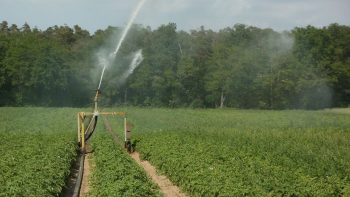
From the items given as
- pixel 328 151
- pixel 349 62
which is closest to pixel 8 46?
pixel 349 62

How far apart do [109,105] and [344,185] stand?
72.7 metres

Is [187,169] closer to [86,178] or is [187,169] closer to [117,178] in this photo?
[117,178]

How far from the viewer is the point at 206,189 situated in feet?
45.5

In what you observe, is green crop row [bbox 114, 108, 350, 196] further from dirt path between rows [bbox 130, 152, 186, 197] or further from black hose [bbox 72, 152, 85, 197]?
black hose [bbox 72, 152, 85, 197]

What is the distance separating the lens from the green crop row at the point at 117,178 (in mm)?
13539

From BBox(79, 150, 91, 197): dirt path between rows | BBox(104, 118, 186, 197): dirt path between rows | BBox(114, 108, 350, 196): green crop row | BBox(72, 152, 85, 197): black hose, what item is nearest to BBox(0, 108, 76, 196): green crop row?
BBox(72, 152, 85, 197): black hose

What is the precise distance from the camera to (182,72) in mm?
87562

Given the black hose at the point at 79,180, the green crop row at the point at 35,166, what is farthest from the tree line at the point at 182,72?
the black hose at the point at 79,180

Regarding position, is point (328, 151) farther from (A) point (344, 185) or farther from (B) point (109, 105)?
(B) point (109, 105)

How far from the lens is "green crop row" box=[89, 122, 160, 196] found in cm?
1354

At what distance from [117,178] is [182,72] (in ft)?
238

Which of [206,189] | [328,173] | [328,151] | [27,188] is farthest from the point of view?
[328,151]

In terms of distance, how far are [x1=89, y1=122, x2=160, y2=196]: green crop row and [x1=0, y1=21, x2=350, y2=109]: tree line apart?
5748 centimetres

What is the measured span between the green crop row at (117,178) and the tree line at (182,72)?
57.5 meters
